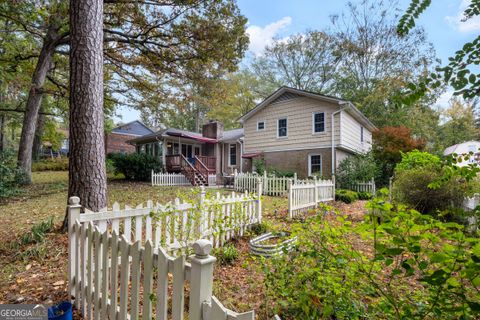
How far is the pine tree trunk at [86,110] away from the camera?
405 centimetres

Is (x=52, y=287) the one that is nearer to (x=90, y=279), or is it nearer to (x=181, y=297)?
(x=90, y=279)

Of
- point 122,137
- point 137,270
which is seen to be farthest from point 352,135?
point 122,137

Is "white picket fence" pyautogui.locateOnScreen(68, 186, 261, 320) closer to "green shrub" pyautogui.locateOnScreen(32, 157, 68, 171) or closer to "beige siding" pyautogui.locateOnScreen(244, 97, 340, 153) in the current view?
"beige siding" pyautogui.locateOnScreen(244, 97, 340, 153)

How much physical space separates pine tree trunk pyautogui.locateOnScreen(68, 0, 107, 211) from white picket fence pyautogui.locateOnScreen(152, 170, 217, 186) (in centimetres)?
1075

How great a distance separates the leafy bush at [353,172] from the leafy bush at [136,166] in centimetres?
1166

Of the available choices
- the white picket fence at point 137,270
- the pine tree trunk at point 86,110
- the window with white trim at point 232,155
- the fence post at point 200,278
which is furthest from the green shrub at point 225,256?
the window with white trim at point 232,155

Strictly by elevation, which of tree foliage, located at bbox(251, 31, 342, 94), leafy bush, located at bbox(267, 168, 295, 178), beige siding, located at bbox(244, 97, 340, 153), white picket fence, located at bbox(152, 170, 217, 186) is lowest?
white picket fence, located at bbox(152, 170, 217, 186)

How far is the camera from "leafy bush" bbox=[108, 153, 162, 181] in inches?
628

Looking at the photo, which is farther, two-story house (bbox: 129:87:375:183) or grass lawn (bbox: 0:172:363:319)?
two-story house (bbox: 129:87:375:183)

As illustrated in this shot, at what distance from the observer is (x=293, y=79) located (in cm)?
2781

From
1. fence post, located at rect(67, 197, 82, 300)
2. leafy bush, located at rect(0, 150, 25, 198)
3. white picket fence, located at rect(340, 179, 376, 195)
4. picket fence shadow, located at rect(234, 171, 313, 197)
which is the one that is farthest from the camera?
white picket fence, located at rect(340, 179, 376, 195)

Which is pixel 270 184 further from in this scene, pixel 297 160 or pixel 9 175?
pixel 9 175

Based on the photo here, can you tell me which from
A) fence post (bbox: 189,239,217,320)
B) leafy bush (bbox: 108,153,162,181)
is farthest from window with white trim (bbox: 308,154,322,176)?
fence post (bbox: 189,239,217,320)

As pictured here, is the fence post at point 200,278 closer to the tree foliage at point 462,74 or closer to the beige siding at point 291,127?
the tree foliage at point 462,74
